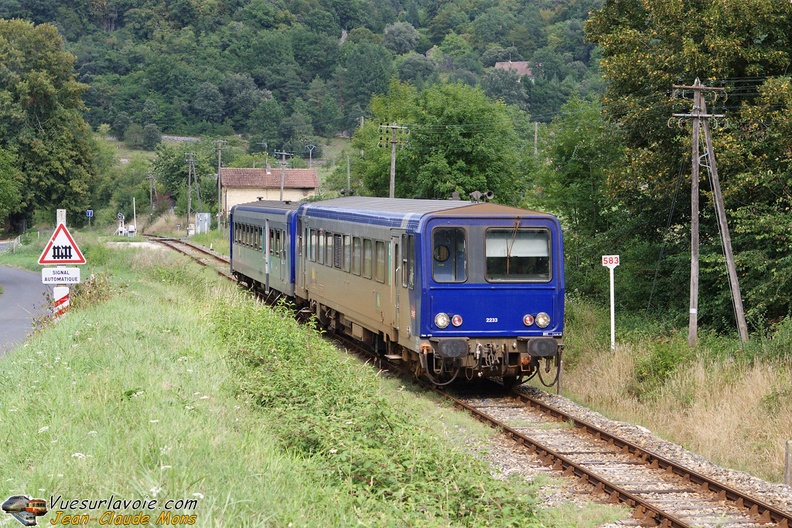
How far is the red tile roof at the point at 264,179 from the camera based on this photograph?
82688 millimetres

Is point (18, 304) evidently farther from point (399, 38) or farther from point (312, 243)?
point (399, 38)

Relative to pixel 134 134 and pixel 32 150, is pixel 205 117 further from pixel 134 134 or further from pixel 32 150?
pixel 32 150

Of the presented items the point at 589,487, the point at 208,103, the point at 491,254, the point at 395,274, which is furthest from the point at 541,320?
the point at 208,103

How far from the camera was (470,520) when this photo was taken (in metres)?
7.86

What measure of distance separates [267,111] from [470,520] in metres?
130

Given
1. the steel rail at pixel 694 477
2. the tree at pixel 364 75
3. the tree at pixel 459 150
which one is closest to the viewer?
the steel rail at pixel 694 477

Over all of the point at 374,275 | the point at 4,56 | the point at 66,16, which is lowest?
the point at 374,275

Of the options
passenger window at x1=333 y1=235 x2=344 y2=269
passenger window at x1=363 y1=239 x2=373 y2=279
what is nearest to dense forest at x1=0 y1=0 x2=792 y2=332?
passenger window at x1=333 y1=235 x2=344 y2=269

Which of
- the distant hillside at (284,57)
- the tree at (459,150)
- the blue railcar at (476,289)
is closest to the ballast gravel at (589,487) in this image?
the blue railcar at (476,289)

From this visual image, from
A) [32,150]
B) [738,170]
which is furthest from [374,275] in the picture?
[32,150]

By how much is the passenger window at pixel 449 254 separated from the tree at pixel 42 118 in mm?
55909

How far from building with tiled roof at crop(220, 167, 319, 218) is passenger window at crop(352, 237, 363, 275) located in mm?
61499

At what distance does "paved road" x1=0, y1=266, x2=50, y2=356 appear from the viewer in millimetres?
20870

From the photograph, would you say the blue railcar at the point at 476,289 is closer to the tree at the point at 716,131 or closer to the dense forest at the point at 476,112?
the dense forest at the point at 476,112
